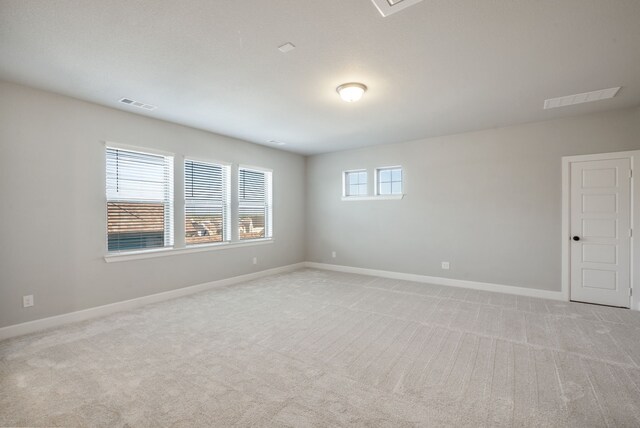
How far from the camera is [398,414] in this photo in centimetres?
191

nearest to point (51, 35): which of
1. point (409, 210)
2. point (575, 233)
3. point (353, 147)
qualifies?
point (353, 147)

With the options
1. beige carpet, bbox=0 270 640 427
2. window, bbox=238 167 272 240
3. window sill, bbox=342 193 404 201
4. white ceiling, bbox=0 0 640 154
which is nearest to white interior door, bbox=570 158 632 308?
beige carpet, bbox=0 270 640 427

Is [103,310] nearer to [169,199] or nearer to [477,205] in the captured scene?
[169,199]

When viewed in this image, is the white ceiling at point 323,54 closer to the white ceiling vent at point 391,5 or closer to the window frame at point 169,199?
the white ceiling vent at point 391,5

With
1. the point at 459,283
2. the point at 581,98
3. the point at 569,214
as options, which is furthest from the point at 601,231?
the point at 459,283

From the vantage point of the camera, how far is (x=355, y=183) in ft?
21.3

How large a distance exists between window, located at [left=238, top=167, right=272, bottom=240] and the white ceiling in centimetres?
186

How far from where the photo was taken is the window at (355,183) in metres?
6.36

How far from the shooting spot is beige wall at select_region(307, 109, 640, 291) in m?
4.39

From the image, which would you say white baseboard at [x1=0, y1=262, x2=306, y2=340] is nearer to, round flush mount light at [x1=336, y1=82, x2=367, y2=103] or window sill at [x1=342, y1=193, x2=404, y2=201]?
window sill at [x1=342, y1=193, x2=404, y2=201]

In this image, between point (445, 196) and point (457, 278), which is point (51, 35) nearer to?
point (445, 196)

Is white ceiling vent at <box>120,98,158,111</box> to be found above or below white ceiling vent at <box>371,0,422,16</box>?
above

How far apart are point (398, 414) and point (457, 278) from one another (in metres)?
3.83

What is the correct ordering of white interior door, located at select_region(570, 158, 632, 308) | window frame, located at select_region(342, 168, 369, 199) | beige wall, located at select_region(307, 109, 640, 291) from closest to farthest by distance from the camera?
white interior door, located at select_region(570, 158, 632, 308) → beige wall, located at select_region(307, 109, 640, 291) → window frame, located at select_region(342, 168, 369, 199)
